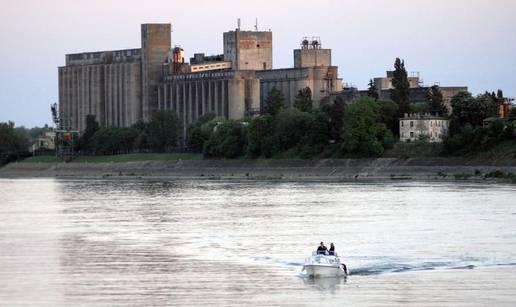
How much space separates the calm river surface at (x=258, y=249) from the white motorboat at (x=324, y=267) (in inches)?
30.3

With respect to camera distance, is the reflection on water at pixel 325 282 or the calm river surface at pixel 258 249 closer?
the calm river surface at pixel 258 249

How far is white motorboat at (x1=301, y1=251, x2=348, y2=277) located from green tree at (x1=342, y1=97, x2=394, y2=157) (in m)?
126

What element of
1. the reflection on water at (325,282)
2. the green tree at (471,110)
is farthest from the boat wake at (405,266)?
the green tree at (471,110)

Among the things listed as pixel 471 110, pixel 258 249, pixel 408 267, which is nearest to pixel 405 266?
pixel 408 267

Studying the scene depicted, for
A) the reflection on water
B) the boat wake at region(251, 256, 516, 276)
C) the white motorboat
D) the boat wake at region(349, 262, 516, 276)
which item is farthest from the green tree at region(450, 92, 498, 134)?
the reflection on water

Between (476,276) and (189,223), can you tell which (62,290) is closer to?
(476,276)

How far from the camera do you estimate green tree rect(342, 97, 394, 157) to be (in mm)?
189250

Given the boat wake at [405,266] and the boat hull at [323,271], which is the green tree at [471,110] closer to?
the boat wake at [405,266]

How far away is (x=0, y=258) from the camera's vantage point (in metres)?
71.8

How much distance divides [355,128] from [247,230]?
104714 mm

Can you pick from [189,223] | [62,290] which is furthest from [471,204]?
[62,290]

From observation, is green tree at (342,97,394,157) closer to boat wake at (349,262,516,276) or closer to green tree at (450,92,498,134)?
green tree at (450,92,498,134)

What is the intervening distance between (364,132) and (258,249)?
11629 centimetres

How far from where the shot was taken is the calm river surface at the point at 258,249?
2233 inches
